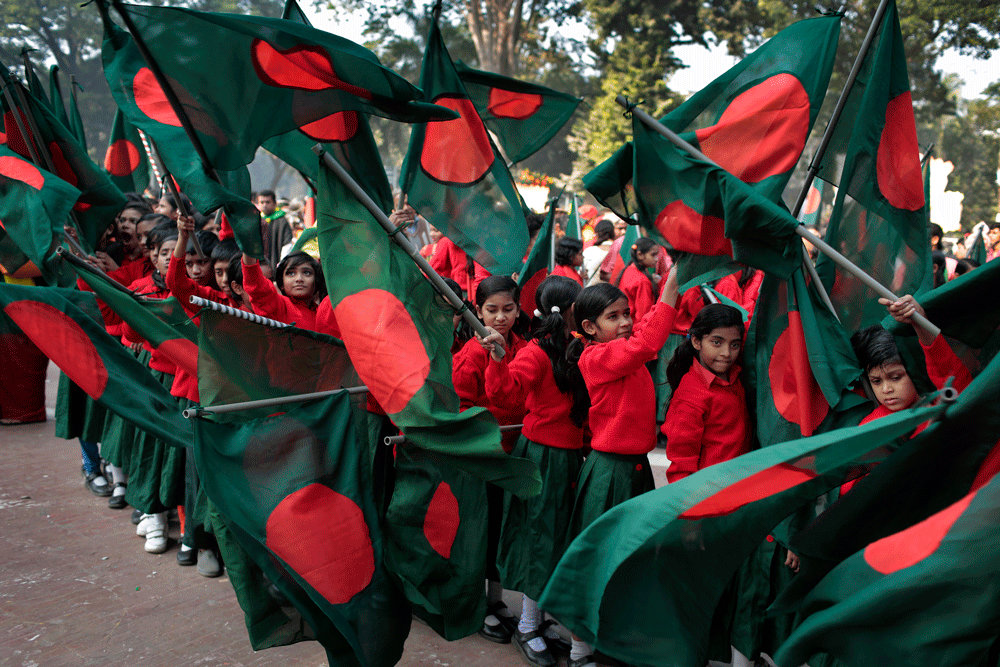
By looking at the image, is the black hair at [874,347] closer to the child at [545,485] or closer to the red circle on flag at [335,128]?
the child at [545,485]

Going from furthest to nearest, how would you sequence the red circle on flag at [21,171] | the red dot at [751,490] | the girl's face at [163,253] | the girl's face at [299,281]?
the girl's face at [163,253], the girl's face at [299,281], the red circle on flag at [21,171], the red dot at [751,490]

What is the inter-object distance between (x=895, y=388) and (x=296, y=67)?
7.36 feet

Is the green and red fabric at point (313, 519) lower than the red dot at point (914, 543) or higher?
lower

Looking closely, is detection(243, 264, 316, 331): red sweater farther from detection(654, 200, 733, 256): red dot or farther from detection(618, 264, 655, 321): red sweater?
detection(618, 264, 655, 321): red sweater

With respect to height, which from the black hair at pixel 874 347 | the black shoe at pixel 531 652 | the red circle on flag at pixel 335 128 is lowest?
the black shoe at pixel 531 652

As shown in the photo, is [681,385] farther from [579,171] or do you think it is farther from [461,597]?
[579,171]

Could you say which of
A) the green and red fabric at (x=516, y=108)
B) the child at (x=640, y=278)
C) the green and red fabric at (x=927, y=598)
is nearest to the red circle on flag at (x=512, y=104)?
the green and red fabric at (x=516, y=108)

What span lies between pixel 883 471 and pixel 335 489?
1739mm

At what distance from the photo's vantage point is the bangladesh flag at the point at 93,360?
3152mm

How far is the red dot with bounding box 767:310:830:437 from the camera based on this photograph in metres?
2.79

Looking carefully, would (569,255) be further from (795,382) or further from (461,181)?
(795,382)

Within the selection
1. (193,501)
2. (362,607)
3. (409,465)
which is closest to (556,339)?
(409,465)

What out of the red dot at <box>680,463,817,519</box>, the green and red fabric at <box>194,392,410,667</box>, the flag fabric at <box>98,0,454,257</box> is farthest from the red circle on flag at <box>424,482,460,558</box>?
Result: the flag fabric at <box>98,0,454,257</box>

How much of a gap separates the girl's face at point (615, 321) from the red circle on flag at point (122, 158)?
12.5 ft
